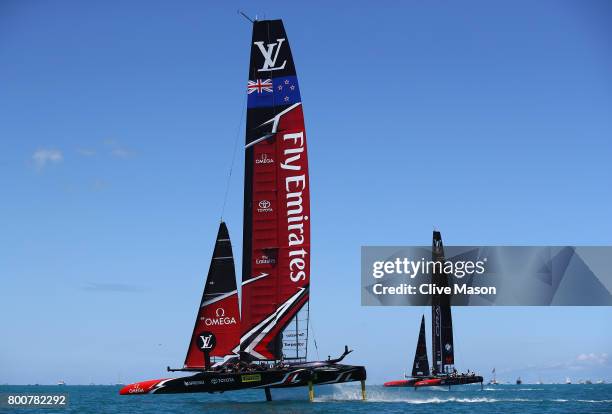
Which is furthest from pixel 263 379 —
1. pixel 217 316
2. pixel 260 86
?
pixel 260 86

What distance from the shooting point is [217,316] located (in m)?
37.2

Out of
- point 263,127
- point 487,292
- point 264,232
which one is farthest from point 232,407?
point 487,292

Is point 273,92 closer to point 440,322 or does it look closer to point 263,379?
point 263,379

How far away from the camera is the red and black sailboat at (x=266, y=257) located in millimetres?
36469

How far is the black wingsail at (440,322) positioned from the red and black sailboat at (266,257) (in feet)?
Result: 128

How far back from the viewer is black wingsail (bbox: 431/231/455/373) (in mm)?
74500

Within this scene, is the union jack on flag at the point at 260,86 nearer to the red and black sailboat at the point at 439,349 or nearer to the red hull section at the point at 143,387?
the red hull section at the point at 143,387

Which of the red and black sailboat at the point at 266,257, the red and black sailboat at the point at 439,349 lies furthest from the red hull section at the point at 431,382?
the red and black sailboat at the point at 266,257

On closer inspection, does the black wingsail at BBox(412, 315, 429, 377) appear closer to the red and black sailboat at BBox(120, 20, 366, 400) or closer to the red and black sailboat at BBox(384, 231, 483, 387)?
the red and black sailboat at BBox(384, 231, 483, 387)

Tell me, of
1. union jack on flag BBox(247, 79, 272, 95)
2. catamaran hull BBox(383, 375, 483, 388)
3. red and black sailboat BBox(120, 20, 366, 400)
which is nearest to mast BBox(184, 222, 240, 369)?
red and black sailboat BBox(120, 20, 366, 400)

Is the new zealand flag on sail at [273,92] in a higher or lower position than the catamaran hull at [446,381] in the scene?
higher

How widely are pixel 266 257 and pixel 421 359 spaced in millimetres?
49822

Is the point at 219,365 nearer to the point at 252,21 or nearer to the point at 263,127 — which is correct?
the point at 263,127

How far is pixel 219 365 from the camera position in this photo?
1425 inches
